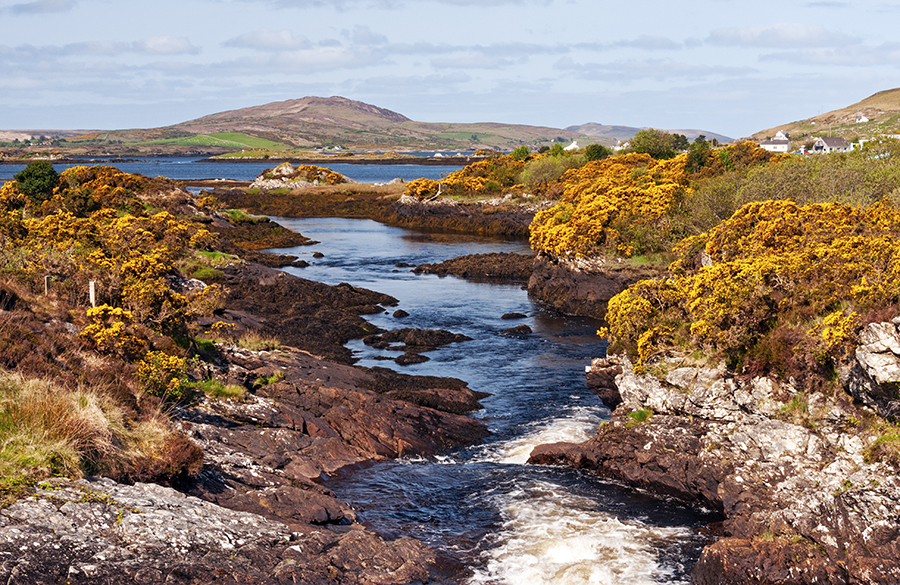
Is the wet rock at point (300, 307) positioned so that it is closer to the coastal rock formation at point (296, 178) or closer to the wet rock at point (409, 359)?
the wet rock at point (409, 359)

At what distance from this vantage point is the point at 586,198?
54.9 meters

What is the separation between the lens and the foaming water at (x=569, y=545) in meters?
14.9

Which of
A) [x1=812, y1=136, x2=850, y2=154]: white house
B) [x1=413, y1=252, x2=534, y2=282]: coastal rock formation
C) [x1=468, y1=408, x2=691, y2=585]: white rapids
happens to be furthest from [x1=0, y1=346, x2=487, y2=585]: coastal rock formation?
[x1=812, y1=136, x2=850, y2=154]: white house

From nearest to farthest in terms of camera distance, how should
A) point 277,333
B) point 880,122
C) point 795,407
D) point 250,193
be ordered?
point 795,407
point 277,333
point 250,193
point 880,122

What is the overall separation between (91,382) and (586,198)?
143 ft

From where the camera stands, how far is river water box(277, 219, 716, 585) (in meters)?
15.5

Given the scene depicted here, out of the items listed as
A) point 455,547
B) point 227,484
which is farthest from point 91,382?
point 455,547

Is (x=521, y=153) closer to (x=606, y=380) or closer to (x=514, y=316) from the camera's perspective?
(x=514, y=316)

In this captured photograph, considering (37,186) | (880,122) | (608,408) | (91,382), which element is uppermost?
(880,122)

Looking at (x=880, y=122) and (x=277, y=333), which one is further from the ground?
(x=880, y=122)

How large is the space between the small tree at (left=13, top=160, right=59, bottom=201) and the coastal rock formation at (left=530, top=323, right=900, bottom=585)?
45234 mm

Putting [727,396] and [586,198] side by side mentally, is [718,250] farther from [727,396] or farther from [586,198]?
[586,198]

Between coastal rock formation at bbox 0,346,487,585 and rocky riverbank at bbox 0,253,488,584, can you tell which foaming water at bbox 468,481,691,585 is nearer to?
rocky riverbank at bbox 0,253,488,584

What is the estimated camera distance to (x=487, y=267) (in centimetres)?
5962
